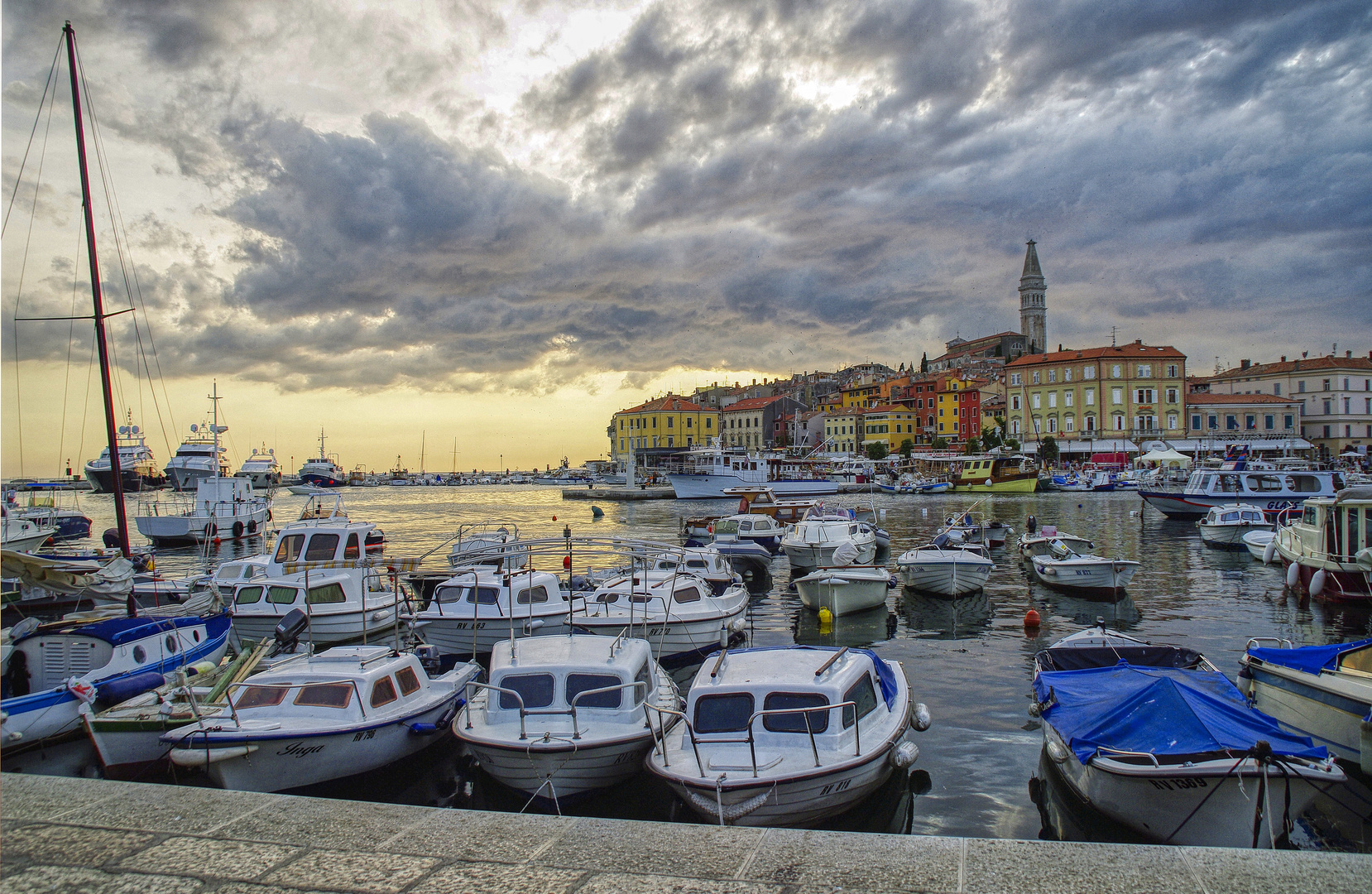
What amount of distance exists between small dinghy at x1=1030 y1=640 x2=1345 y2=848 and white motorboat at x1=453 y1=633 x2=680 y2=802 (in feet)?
15.8

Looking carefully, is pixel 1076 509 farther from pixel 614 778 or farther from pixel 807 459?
pixel 614 778

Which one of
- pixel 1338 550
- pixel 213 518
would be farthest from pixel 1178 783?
pixel 213 518

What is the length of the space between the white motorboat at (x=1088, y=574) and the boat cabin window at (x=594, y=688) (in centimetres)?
1931

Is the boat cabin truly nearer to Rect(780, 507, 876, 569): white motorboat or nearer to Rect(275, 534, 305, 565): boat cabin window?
Rect(275, 534, 305, 565): boat cabin window

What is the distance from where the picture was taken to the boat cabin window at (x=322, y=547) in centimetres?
1959

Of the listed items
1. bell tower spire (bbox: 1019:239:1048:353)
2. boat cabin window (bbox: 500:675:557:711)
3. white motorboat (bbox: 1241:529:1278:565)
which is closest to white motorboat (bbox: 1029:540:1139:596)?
white motorboat (bbox: 1241:529:1278:565)

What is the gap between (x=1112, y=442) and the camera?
106 metres

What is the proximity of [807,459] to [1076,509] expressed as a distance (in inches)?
1741

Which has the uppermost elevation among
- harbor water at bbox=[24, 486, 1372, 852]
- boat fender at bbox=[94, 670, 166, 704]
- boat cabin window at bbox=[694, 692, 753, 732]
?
boat cabin window at bbox=[694, 692, 753, 732]

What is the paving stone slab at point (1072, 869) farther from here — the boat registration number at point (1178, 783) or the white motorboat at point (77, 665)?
the white motorboat at point (77, 665)

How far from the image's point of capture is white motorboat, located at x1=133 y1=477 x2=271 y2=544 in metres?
47.2

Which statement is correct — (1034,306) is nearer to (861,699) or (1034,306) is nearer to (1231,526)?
(1231,526)

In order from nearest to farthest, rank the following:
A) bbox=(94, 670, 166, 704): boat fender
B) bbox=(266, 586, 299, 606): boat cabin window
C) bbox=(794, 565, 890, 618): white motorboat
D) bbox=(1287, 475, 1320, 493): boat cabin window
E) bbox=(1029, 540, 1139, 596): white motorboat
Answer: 1. bbox=(94, 670, 166, 704): boat fender
2. bbox=(266, 586, 299, 606): boat cabin window
3. bbox=(794, 565, 890, 618): white motorboat
4. bbox=(1029, 540, 1139, 596): white motorboat
5. bbox=(1287, 475, 1320, 493): boat cabin window

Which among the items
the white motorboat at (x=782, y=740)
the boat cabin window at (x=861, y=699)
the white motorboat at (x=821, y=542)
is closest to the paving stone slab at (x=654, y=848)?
the white motorboat at (x=782, y=740)
